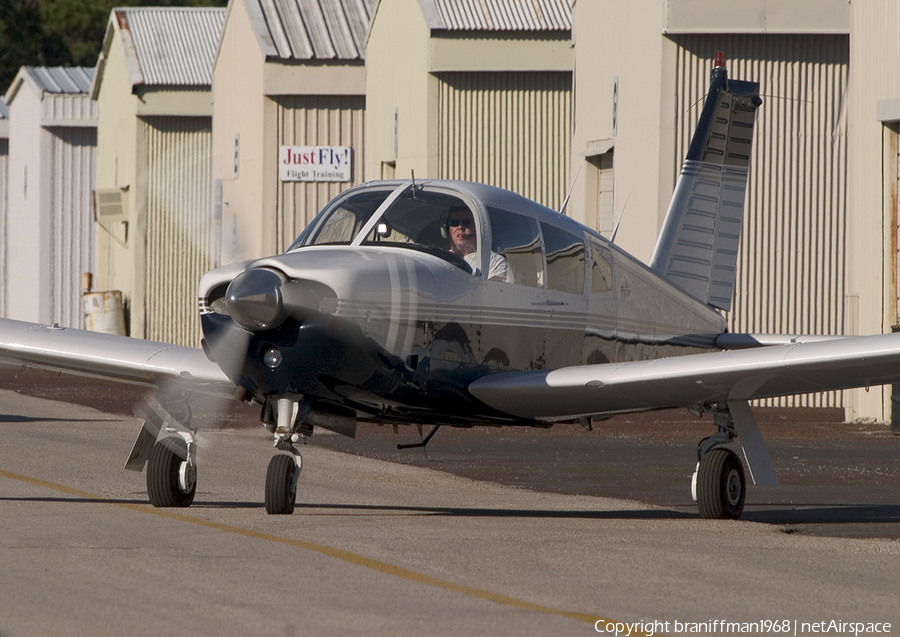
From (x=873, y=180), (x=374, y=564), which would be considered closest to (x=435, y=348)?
(x=374, y=564)

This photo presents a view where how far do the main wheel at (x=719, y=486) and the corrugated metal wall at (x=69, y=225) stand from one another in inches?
1407

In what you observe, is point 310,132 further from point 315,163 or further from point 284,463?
point 284,463

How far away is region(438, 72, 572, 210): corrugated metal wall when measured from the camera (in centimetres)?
2773

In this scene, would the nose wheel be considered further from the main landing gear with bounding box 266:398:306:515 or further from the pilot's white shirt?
the pilot's white shirt

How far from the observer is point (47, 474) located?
12.7 metres

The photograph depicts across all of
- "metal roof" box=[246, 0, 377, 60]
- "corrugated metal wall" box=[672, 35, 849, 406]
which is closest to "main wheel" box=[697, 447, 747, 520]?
"corrugated metal wall" box=[672, 35, 849, 406]

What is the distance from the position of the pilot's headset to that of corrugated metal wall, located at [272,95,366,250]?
22213mm

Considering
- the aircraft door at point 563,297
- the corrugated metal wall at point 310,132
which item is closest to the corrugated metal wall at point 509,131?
the corrugated metal wall at point 310,132

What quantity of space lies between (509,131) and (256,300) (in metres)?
19.4

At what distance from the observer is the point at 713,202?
14.4 meters

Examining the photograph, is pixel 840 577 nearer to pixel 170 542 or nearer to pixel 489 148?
pixel 170 542

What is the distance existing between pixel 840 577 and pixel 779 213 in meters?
15.5

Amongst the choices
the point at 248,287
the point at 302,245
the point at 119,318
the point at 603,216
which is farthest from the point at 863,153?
the point at 119,318

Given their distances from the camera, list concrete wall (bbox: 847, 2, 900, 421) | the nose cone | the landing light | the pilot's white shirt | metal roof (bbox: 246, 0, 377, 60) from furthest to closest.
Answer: metal roof (bbox: 246, 0, 377, 60) → concrete wall (bbox: 847, 2, 900, 421) → the pilot's white shirt → the landing light → the nose cone
